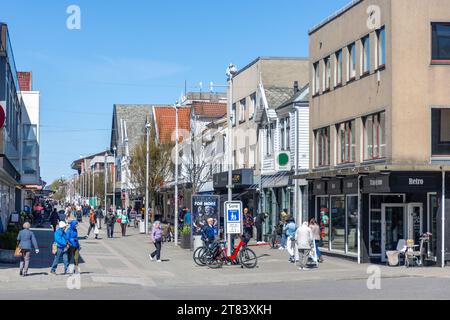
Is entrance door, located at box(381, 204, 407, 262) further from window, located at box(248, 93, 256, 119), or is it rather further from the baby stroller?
window, located at box(248, 93, 256, 119)

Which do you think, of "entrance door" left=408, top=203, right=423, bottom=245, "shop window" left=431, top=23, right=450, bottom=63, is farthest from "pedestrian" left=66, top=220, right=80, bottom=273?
"shop window" left=431, top=23, right=450, bottom=63

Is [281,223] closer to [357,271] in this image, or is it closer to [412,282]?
[357,271]

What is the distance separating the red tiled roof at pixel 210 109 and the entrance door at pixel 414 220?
35315 millimetres

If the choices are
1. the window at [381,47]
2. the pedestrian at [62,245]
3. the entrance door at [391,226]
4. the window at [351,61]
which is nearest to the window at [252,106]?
the window at [351,61]

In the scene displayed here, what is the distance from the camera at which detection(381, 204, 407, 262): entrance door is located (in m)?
31.5

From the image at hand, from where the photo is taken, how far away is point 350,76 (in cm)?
3403

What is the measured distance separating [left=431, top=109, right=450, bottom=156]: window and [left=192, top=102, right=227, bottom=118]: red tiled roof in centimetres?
3613

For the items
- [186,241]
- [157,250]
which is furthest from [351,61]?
[186,241]

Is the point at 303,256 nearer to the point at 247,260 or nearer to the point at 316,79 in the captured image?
the point at 247,260

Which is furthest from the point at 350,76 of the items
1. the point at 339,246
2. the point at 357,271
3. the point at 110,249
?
the point at 110,249

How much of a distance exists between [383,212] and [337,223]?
3649mm

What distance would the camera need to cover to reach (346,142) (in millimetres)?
34844

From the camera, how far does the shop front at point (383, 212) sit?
2942cm
